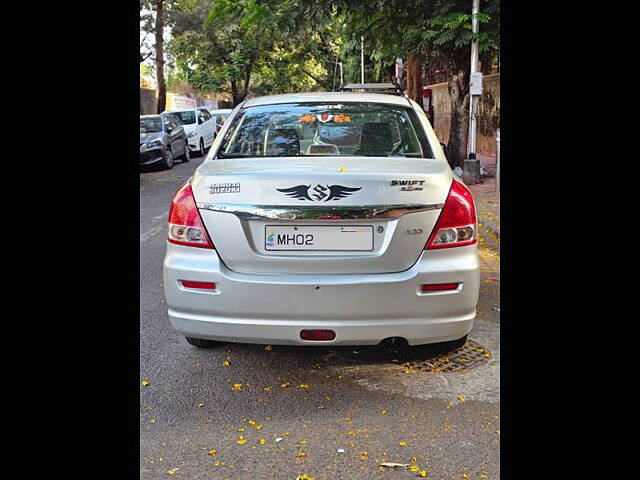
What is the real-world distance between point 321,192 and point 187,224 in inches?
31.0

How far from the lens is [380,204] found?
3.48 m

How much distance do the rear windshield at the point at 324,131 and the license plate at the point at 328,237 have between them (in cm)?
85

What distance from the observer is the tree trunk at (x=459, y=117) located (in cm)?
1542

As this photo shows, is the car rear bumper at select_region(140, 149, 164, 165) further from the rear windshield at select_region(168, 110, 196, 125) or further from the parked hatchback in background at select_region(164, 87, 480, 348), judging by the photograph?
the parked hatchback in background at select_region(164, 87, 480, 348)

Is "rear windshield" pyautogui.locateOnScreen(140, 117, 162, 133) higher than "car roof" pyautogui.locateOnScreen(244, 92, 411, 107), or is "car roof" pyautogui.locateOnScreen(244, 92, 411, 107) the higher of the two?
"rear windshield" pyautogui.locateOnScreen(140, 117, 162, 133)

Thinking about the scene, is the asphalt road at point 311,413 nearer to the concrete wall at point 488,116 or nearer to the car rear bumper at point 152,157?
the car rear bumper at point 152,157

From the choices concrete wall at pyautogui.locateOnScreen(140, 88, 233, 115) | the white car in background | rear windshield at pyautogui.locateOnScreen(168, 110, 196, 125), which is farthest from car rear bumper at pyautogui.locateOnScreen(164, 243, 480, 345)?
concrete wall at pyautogui.locateOnScreen(140, 88, 233, 115)

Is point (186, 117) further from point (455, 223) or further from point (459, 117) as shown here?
point (455, 223)

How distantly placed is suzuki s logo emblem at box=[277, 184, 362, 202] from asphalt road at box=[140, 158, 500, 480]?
1.15 meters

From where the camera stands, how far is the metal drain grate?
13.9 feet

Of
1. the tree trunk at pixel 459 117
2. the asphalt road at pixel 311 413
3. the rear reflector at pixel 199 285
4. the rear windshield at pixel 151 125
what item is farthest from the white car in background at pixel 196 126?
the rear reflector at pixel 199 285

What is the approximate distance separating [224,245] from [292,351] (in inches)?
48.3
